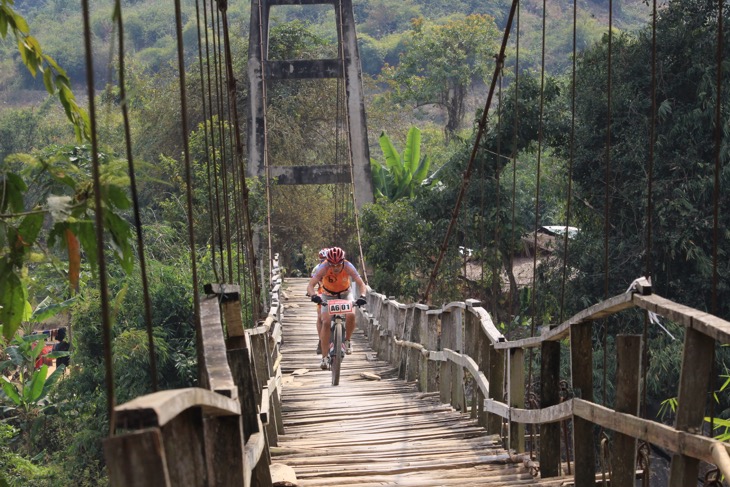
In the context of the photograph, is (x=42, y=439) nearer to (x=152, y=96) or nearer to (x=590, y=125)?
(x=590, y=125)

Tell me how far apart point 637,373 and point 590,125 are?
28.8 ft

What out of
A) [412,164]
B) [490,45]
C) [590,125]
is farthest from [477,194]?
[490,45]

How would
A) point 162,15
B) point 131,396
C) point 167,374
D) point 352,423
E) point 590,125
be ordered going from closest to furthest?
1. point 352,423
2. point 131,396
3. point 167,374
4. point 590,125
5. point 162,15

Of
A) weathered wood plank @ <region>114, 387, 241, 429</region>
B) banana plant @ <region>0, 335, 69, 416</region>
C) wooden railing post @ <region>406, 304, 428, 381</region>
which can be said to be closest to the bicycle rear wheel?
wooden railing post @ <region>406, 304, 428, 381</region>

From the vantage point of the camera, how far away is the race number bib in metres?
7.61

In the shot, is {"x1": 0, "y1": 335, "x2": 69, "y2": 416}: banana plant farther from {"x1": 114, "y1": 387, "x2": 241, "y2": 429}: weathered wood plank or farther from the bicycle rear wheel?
{"x1": 114, "y1": 387, "x2": 241, "y2": 429}: weathered wood plank

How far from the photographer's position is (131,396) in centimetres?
942

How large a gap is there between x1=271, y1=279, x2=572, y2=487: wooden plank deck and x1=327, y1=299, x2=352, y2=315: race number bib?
57cm

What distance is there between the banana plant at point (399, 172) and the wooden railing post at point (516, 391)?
40.0 feet

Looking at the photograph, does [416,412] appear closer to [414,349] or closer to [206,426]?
[414,349]

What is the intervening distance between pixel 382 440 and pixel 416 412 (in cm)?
115

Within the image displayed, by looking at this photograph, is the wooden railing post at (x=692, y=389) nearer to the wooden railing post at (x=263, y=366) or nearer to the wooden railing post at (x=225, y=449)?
the wooden railing post at (x=225, y=449)

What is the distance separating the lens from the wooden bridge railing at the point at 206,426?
1.27 m

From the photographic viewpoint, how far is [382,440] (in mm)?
5090
